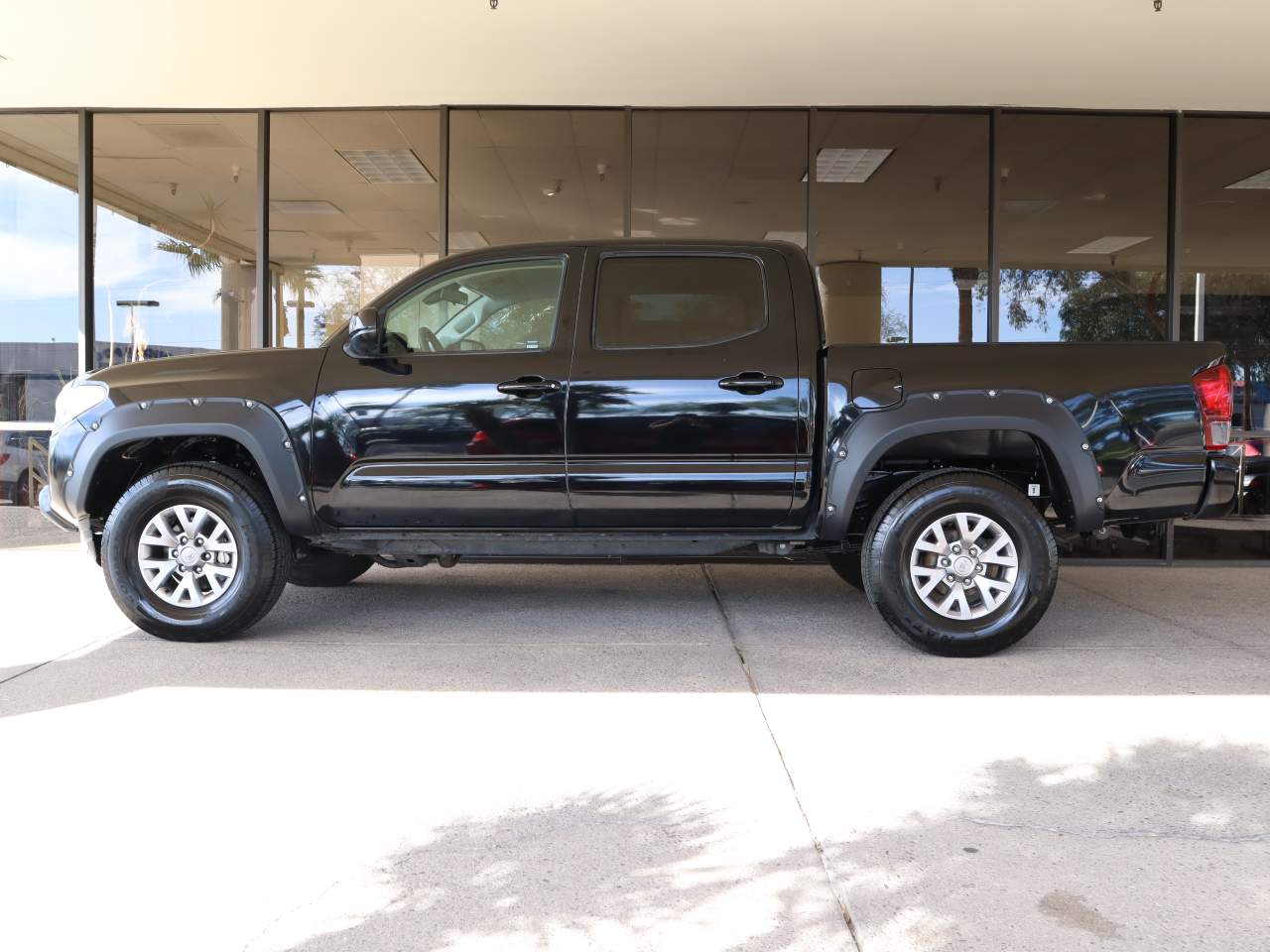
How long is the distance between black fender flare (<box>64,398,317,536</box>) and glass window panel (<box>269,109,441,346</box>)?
3161 mm

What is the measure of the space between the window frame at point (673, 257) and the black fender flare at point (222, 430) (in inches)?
62.5

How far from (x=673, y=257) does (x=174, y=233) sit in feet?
20.8

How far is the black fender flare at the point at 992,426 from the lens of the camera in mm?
4539

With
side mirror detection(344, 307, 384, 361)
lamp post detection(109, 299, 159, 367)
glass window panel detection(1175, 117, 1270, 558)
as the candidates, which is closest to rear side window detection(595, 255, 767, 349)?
side mirror detection(344, 307, 384, 361)

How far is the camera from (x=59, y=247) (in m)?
8.65

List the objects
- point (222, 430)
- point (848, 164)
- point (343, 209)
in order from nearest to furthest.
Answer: point (222, 430)
point (848, 164)
point (343, 209)

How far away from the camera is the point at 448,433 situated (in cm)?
479

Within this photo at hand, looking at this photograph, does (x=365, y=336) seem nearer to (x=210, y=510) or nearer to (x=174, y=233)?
(x=210, y=510)

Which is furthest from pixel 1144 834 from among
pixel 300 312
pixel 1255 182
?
pixel 1255 182

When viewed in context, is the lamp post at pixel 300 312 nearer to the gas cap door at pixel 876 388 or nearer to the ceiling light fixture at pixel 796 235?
the ceiling light fixture at pixel 796 235

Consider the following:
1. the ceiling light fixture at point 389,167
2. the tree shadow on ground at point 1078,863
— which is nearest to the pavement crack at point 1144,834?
the tree shadow on ground at point 1078,863

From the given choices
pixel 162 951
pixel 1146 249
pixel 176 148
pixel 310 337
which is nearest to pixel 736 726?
pixel 162 951

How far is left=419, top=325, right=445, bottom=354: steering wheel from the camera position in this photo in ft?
16.3

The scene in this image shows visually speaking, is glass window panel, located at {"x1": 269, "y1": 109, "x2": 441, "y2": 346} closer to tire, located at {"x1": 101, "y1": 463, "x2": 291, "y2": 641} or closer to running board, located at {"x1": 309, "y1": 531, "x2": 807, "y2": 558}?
tire, located at {"x1": 101, "y1": 463, "x2": 291, "y2": 641}
